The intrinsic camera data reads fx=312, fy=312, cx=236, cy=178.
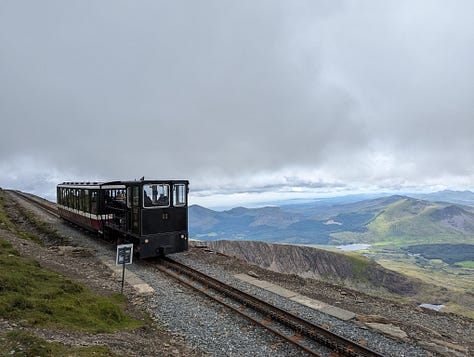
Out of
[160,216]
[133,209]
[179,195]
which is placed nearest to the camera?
[160,216]

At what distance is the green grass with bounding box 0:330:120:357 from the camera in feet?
20.5

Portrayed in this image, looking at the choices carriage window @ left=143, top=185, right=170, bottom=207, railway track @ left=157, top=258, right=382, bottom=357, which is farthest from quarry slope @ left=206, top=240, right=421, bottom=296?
railway track @ left=157, top=258, right=382, bottom=357

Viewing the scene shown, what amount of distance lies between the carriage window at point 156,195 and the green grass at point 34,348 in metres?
11.3

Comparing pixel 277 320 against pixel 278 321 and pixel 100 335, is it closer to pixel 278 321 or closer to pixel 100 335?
pixel 278 321

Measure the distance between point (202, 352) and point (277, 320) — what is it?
3.02 m

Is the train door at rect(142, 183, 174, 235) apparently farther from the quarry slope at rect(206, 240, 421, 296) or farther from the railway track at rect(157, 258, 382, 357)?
the quarry slope at rect(206, 240, 421, 296)

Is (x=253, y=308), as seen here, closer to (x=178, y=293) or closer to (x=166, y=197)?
(x=178, y=293)

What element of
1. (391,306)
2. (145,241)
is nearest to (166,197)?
(145,241)

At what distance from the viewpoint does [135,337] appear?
899 cm

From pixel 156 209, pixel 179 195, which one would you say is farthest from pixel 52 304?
pixel 179 195

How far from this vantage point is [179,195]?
63.5 ft

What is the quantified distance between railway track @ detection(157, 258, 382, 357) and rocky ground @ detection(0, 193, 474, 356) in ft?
7.96

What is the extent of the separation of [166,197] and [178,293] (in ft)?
22.5

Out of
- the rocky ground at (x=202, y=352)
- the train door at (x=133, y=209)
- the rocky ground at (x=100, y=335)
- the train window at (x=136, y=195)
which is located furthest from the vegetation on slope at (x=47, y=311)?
the train window at (x=136, y=195)
